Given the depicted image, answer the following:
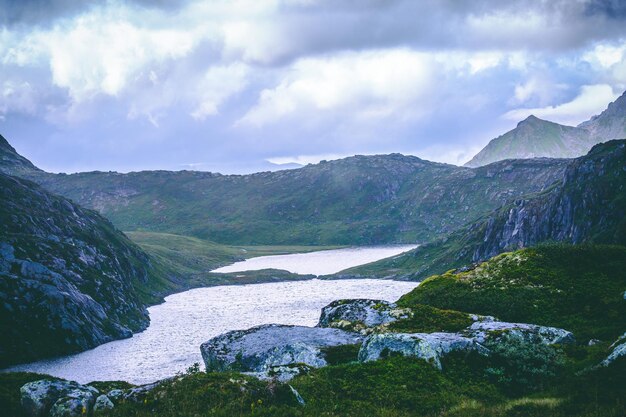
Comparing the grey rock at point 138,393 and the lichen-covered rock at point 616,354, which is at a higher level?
the lichen-covered rock at point 616,354

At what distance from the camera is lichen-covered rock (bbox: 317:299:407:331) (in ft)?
137

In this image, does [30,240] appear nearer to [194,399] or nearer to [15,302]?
[15,302]

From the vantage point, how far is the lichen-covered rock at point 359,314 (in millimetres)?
41875

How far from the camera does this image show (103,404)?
22.1 metres

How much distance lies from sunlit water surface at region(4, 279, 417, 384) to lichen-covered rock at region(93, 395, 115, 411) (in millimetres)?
59786

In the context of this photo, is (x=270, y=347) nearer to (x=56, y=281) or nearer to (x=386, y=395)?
(x=386, y=395)

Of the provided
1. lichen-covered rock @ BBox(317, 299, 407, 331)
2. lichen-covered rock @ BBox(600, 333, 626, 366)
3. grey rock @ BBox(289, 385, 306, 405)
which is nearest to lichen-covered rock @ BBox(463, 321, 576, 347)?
lichen-covered rock @ BBox(600, 333, 626, 366)

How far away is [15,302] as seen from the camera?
340 ft

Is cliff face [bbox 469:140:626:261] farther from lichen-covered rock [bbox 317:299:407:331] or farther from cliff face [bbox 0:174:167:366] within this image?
cliff face [bbox 0:174:167:366]

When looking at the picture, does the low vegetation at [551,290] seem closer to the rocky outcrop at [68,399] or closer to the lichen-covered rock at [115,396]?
the lichen-covered rock at [115,396]

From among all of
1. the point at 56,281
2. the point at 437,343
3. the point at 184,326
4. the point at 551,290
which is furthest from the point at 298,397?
the point at 184,326

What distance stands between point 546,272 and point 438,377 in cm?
3293

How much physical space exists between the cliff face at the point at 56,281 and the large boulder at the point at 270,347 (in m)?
72.6

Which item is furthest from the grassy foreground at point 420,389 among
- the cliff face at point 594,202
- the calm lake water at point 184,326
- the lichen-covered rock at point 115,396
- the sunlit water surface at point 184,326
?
the cliff face at point 594,202
